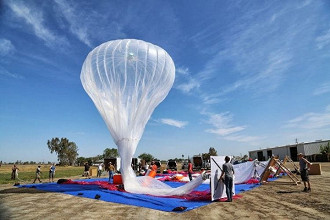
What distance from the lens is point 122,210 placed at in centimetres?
671

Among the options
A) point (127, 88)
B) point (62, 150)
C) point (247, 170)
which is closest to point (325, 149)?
point (247, 170)

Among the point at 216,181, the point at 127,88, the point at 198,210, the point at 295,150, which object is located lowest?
the point at 198,210

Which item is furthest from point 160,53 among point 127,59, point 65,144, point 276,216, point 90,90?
point 65,144

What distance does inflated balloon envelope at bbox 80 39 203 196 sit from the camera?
30.5 feet

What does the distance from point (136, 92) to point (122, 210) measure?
4473 millimetres

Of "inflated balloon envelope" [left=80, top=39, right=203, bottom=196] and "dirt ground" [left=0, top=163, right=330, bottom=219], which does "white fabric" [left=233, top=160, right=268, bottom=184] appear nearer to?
"dirt ground" [left=0, top=163, right=330, bottom=219]

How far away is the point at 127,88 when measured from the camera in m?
9.33

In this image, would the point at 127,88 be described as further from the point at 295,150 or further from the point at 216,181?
the point at 295,150

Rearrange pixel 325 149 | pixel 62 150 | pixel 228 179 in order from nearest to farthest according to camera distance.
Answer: pixel 228 179 < pixel 325 149 < pixel 62 150

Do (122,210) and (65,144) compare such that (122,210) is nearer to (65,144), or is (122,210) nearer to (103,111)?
(103,111)

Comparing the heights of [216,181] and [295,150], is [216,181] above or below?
below

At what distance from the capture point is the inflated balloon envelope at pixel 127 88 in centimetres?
930

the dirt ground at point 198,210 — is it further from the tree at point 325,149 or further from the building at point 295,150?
the tree at point 325,149

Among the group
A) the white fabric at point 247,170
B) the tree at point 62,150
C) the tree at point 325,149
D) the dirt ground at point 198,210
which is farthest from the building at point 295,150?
the tree at point 62,150
